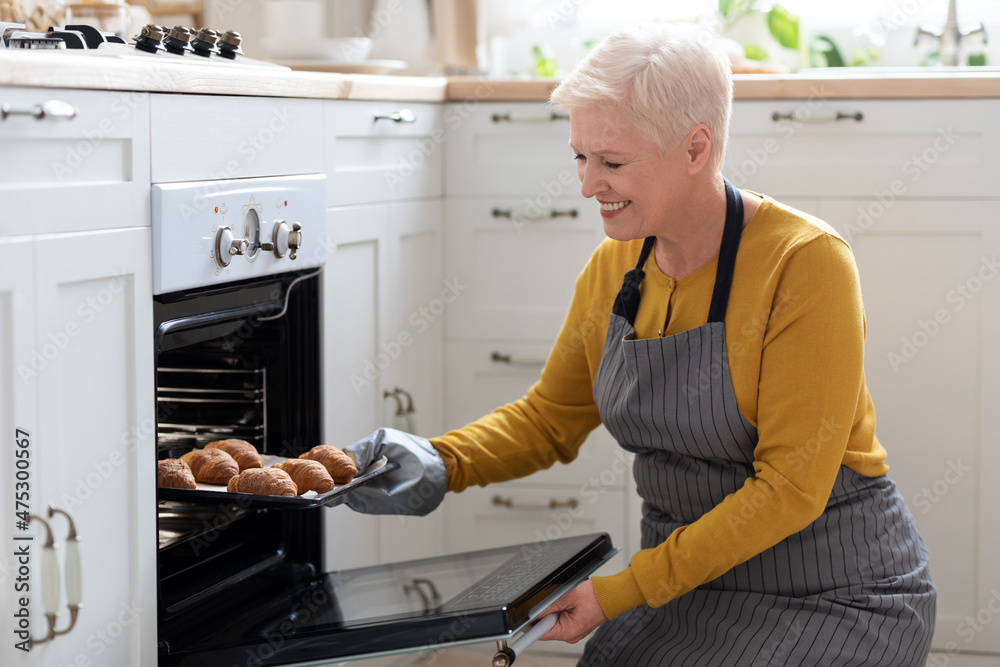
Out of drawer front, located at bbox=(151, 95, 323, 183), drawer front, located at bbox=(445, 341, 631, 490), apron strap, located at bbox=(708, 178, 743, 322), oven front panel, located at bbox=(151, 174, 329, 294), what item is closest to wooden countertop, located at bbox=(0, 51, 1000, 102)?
drawer front, located at bbox=(151, 95, 323, 183)

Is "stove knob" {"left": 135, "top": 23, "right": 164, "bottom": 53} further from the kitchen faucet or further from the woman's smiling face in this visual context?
the kitchen faucet

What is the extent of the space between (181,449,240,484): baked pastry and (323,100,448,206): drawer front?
48cm

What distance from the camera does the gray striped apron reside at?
1344 mm

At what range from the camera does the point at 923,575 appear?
1.43 meters

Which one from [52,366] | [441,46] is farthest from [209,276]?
[441,46]

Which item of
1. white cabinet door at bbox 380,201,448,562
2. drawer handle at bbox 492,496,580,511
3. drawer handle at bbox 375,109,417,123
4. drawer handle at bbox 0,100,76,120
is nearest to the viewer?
drawer handle at bbox 0,100,76,120

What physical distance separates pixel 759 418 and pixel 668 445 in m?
0.14

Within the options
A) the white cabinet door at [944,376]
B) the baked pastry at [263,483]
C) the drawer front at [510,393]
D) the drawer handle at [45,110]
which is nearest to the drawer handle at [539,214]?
the drawer front at [510,393]

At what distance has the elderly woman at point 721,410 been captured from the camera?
1.29 meters

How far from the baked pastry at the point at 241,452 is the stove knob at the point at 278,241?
250 mm

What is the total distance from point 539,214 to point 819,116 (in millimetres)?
554

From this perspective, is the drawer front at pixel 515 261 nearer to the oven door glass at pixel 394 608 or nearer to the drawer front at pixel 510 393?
the drawer front at pixel 510 393

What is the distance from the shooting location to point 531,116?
2.14 meters

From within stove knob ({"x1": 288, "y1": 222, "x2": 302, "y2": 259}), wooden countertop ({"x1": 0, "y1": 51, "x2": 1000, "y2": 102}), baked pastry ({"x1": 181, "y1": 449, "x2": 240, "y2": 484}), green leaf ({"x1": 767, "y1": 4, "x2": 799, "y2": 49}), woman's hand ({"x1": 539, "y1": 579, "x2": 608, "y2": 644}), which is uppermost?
green leaf ({"x1": 767, "y1": 4, "x2": 799, "y2": 49})
